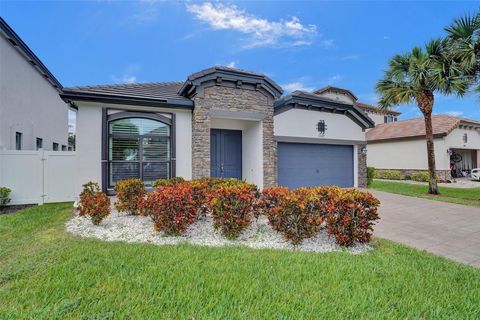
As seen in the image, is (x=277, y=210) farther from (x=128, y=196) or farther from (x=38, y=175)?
(x=38, y=175)

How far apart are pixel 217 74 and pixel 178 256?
7260mm

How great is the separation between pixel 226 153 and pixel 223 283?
8.64 meters

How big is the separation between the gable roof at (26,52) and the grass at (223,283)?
32.4 ft

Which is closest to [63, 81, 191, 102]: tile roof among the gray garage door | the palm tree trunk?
the gray garage door

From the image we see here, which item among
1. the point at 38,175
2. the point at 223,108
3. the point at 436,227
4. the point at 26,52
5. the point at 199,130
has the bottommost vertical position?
the point at 436,227

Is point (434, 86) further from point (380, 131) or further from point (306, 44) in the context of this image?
point (380, 131)

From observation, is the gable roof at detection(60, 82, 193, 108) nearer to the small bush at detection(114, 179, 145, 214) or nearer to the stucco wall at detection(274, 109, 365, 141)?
the small bush at detection(114, 179, 145, 214)

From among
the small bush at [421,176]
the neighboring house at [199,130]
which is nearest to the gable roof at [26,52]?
the neighboring house at [199,130]

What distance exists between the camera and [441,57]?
447 inches

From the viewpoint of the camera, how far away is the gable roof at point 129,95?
820 centimetres

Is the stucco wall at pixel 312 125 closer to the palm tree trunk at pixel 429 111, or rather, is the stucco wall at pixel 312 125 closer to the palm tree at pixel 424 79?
the palm tree at pixel 424 79

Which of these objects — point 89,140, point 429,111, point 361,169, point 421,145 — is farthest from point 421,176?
point 89,140

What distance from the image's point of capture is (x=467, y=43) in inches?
390

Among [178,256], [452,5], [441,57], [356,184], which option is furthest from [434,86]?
[178,256]
